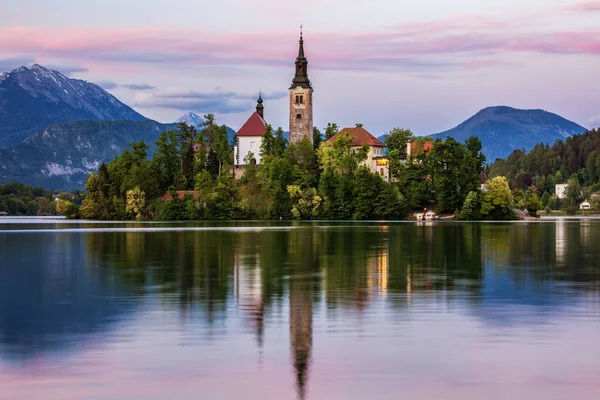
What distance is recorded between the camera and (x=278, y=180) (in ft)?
427

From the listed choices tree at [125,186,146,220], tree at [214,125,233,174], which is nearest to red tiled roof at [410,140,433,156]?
tree at [214,125,233,174]

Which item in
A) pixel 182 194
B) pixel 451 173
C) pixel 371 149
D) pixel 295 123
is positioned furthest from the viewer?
pixel 295 123

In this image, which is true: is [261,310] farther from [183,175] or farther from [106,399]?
[183,175]

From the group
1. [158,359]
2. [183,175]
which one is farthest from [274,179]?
[158,359]

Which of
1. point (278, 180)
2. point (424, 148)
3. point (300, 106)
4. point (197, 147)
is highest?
point (300, 106)

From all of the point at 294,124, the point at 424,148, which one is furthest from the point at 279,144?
the point at 424,148

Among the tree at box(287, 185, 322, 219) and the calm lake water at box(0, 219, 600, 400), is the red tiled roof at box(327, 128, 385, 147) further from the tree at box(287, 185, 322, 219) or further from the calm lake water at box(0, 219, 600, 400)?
the calm lake water at box(0, 219, 600, 400)

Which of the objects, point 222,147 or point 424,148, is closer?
point 424,148

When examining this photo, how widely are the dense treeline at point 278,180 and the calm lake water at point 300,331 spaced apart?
3431 inches

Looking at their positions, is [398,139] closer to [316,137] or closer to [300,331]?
[316,137]

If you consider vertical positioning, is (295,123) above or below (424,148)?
above

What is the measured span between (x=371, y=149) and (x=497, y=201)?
2563cm

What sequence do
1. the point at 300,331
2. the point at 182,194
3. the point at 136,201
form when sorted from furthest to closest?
the point at 182,194
the point at 136,201
the point at 300,331

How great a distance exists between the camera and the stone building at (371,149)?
13475cm
